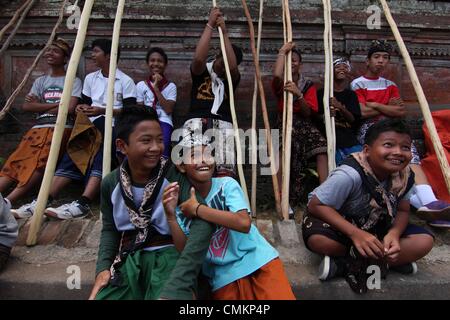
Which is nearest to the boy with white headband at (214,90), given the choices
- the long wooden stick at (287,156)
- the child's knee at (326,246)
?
the long wooden stick at (287,156)

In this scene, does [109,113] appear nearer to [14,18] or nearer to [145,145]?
[145,145]

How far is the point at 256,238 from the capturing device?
2170 mm

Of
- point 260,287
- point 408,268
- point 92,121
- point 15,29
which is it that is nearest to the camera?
point 260,287

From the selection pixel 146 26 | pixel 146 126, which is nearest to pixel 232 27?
pixel 146 26

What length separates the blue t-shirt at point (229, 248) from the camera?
2.03 metres

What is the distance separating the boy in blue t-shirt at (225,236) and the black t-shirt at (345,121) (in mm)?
1898

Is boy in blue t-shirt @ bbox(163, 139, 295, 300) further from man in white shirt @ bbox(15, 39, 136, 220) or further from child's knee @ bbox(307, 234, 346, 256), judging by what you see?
man in white shirt @ bbox(15, 39, 136, 220)

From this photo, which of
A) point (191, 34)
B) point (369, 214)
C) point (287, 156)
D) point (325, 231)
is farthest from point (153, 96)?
point (369, 214)

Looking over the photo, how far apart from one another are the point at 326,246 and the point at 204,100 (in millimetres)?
1863

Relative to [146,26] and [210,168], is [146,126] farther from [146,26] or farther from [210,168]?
[146,26]

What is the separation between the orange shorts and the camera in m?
1.97

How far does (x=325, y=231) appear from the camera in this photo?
7.76ft

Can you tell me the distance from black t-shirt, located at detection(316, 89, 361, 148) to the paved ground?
1156 millimetres

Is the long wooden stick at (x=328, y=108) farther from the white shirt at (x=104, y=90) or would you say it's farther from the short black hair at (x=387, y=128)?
the white shirt at (x=104, y=90)
